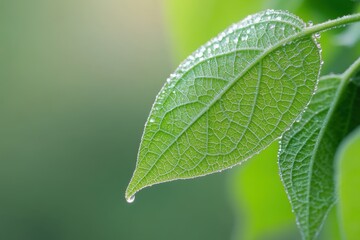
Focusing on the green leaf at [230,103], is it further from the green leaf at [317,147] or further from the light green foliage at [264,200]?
the light green foliage at [264,200]

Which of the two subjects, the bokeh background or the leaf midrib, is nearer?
the leaf midrib

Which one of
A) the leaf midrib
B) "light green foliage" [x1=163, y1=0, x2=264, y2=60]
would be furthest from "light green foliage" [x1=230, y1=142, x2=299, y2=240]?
the leaf midrib

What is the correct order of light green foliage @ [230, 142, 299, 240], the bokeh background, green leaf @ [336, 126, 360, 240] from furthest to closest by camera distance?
the bokeh background < light green foliage @ [230, 142, 299, 240] < green leaf @ [336, 126, 360, 240]

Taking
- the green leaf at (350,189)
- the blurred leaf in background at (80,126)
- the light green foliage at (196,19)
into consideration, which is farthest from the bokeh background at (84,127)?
the green leaf at (350,189)

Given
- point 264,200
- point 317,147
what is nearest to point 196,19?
point 264,200

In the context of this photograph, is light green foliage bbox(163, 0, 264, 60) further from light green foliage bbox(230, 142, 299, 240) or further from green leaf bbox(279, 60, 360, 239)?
green leaf bbox(279, 60, 360, 239)

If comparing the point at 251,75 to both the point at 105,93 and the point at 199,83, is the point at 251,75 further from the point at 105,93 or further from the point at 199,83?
the point at 105,93
